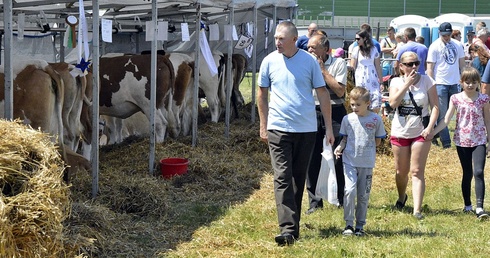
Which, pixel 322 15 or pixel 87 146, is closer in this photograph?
pixel 87 146

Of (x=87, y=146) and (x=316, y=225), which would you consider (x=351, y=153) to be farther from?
(x=87, y=146)

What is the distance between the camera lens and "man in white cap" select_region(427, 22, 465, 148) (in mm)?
12453

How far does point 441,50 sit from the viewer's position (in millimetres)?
12648

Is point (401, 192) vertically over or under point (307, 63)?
under

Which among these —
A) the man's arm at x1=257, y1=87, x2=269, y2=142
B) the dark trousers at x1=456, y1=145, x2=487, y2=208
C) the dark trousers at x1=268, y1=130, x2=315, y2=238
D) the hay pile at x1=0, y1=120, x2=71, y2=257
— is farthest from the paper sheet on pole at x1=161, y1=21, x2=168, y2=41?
the hay pile at x1=0, y1=120, x2=71, y2=257

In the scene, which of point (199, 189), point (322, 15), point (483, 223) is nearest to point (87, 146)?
point (199, 189)

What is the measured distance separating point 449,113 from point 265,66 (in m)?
2.22

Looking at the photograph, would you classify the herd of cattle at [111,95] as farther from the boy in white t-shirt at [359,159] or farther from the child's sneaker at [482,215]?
the child's sneaker at [482,215]

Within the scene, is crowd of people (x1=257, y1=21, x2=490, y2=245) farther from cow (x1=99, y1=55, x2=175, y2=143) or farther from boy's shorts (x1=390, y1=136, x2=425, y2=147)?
cow (x1=99, y1=55, x2=175, y2=143)

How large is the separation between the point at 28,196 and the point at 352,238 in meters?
3.10

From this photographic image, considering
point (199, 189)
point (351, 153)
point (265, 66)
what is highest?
point (265, 66)

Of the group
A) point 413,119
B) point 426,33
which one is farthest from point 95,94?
point 426,33

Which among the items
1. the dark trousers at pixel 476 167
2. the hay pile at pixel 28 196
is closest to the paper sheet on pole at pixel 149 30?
the dark trousers at pixel 476 167

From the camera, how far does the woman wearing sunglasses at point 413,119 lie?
24.3 feet
